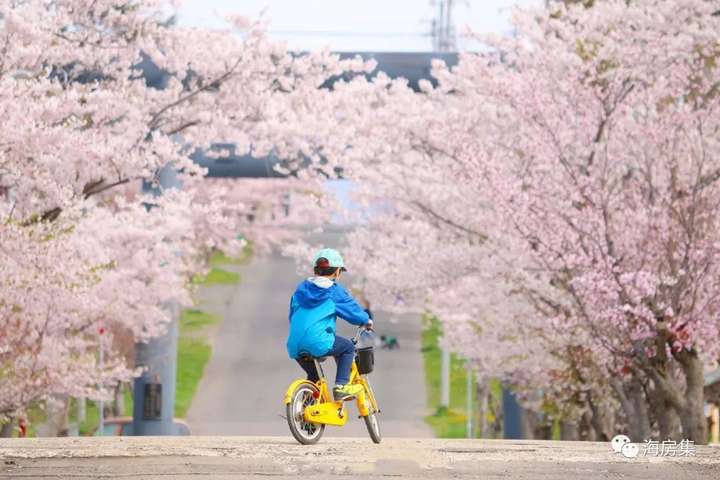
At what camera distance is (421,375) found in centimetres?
4556

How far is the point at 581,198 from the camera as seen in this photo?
16.7 m

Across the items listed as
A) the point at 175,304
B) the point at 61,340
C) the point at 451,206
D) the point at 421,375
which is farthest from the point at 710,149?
the point at 421,375

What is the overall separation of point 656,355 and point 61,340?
31.8 feet

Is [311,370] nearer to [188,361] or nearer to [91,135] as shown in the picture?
[91,135]

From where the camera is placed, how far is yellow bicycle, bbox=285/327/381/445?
9.95 m

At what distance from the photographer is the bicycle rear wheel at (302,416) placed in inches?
389

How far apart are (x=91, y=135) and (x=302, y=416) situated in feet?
26.6

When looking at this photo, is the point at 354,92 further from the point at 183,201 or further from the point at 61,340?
the point at 61,340

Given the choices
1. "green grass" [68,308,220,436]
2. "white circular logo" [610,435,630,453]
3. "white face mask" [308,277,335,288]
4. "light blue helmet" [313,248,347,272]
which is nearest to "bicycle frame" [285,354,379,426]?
"white face mask" [308,277,335,288]

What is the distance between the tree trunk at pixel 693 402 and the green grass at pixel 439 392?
50.4ft

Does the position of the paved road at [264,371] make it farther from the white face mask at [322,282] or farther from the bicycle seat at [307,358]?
the white face mask at [322,282]

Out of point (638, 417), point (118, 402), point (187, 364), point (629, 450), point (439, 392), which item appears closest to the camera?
point (629, 450)

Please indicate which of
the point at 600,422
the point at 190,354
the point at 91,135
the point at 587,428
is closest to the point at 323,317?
the point at 91,135

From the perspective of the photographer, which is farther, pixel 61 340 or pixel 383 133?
pixel 383 133
